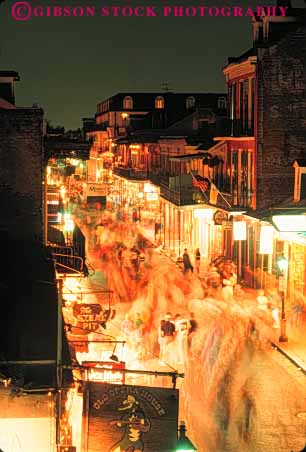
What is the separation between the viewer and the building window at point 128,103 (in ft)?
431

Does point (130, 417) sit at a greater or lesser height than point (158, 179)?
lesser

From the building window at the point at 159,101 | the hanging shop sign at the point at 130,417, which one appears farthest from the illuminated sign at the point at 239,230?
the building window at the point at 159,101

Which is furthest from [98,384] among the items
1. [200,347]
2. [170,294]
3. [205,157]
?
[205,157]

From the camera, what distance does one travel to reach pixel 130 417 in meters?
11.1

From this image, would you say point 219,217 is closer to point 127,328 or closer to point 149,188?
point 127,328

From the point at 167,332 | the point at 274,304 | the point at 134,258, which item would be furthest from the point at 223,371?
the point at 134,258

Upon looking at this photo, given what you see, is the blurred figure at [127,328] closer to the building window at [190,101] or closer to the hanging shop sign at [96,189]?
the hanging shop sign at [96,189]

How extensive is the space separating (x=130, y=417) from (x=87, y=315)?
650 centimetres

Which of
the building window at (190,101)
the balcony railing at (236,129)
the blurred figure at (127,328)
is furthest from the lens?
the building window at (190,101)

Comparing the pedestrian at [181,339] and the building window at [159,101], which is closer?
the pedestrian at [181,339]

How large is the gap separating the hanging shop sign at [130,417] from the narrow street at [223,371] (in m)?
2.96

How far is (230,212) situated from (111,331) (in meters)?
13.4

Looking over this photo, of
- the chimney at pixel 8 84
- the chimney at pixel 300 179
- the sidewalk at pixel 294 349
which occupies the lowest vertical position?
the sidewalk at pixel 294 349

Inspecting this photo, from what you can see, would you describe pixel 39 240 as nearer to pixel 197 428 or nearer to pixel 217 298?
pixel 197 428
